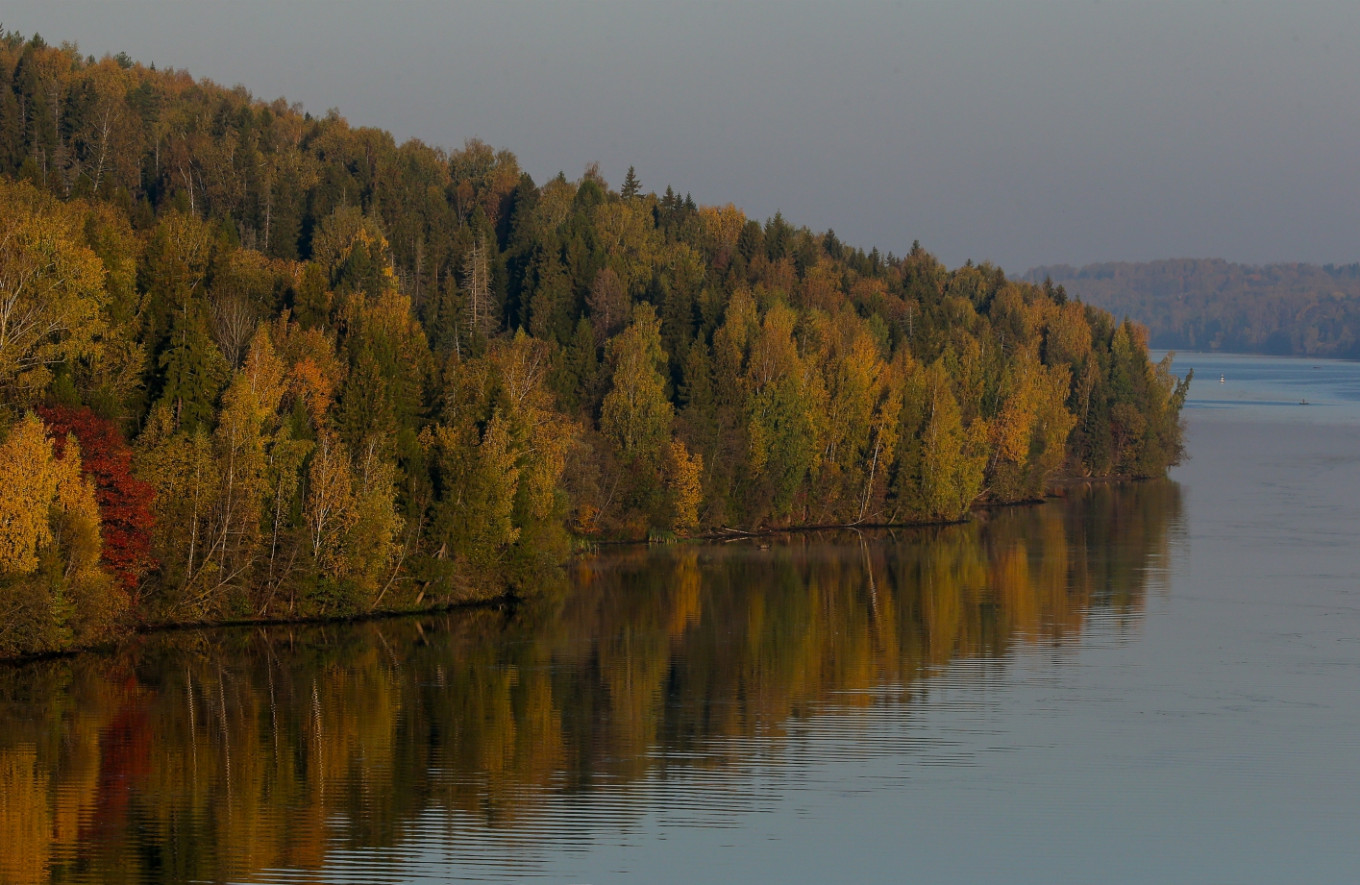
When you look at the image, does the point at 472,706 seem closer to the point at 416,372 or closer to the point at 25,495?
the point at 25,495

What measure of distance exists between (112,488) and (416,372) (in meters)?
15.0

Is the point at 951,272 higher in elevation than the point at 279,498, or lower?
higher

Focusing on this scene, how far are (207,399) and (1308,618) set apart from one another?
39.3 m

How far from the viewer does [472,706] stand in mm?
42938

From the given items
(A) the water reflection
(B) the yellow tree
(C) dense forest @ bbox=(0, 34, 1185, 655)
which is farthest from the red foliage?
(A) the water reflection

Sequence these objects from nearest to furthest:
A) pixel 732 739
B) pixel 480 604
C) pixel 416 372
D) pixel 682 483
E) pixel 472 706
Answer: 1. pixel 732 739
2. pixel 472 706
3. pixel 480 604
4. pixel 416 372
5. pixel 682 483

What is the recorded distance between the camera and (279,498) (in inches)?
2045

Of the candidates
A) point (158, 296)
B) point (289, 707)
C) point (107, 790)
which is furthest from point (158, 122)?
point (107, 790)

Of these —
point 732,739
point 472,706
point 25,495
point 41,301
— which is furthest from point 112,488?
point 732,739

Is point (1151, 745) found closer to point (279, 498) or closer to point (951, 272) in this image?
point (279, 498)

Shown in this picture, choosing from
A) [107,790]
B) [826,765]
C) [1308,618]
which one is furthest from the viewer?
[1308,618]

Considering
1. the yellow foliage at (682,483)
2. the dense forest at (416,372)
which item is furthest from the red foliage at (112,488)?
the yellow foliage at (682,483)

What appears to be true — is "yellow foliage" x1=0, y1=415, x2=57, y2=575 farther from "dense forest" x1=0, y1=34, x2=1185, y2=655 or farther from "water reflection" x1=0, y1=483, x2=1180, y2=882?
"water reflection" x1=0, y1=483, x2=1180, y2=882

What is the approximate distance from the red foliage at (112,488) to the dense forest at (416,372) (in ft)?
0.30
